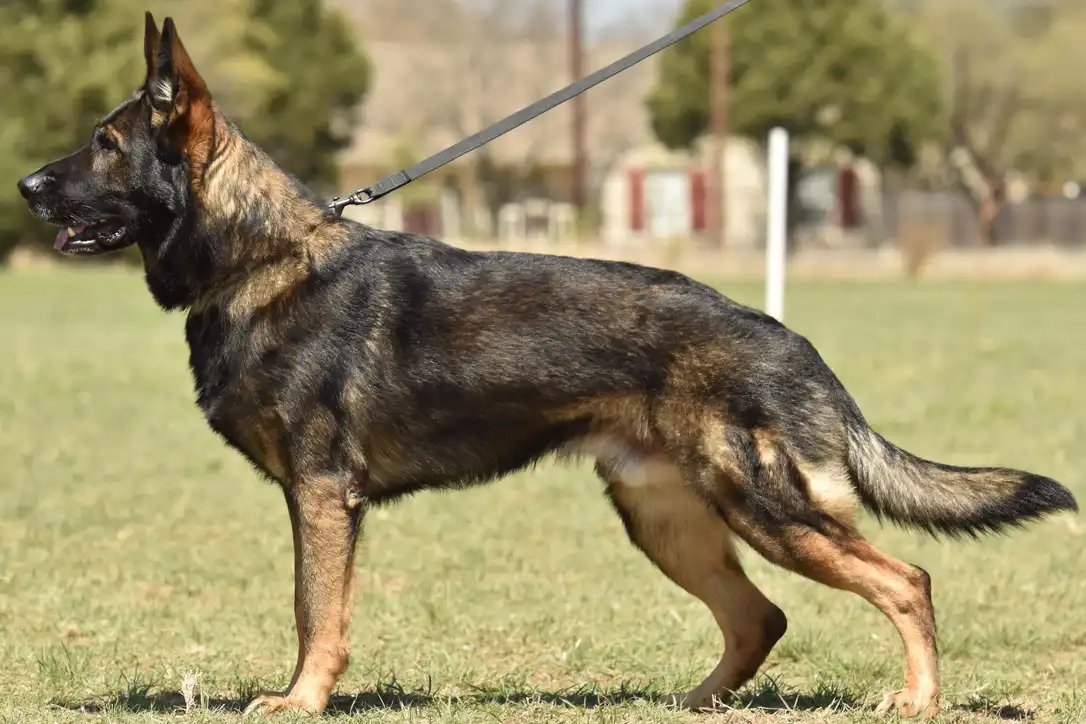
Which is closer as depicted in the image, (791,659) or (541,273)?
(541,273)

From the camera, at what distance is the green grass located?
5633 mm

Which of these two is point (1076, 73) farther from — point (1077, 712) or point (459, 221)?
point (1077, 712)

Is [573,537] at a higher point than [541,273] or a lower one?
lower

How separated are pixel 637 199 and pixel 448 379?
59.4 metres

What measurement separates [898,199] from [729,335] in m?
55.6

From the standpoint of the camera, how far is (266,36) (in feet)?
164

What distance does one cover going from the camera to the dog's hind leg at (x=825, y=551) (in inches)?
200

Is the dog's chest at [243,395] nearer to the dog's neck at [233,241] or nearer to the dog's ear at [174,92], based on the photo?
the dog's neck at [233,241]

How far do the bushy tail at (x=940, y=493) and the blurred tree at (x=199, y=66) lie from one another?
101 feet

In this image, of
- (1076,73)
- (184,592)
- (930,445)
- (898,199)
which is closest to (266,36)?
(898,199)

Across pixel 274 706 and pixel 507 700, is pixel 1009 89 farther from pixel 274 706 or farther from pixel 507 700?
pixel 274 706

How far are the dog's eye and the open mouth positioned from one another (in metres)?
0.23

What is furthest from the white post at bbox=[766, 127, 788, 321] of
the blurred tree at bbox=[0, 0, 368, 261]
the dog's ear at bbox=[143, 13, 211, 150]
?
the blurred tree at bbox=[0, 0, 368, 261]

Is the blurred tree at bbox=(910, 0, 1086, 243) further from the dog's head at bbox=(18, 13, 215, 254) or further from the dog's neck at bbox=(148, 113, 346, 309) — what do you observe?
the dog's head at bbox=(18, 13, 215, 254)
